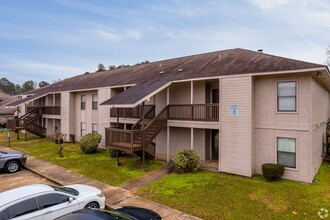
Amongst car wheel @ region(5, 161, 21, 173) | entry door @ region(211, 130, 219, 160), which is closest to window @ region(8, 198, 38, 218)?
car wheel @ region(5, 161, 21, 173)

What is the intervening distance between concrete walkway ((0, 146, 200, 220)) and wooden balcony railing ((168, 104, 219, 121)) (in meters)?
4.99

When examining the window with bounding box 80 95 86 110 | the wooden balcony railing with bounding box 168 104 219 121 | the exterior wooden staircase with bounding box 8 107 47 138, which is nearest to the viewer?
the wooden balcony railing with bounding box 168 104 219 121

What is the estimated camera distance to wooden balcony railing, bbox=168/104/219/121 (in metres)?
14.5

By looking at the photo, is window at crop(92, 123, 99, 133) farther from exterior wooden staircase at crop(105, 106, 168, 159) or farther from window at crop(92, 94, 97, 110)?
exterior wooden staircase at crop(105, 106, 168, 159)

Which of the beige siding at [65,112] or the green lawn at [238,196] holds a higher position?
the beige siding at [65,112]

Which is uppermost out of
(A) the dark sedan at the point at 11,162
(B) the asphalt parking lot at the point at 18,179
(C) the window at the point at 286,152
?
(C) the window at the point at 286,152

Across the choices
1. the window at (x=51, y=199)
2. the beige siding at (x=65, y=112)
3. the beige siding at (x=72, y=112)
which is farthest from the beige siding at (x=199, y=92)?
the beige siding at (x=65, y=112)

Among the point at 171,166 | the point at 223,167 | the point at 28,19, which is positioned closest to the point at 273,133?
the point at 223,167

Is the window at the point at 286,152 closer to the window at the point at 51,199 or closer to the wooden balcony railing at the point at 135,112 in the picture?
the wooden balcony railing at the point at 135,112

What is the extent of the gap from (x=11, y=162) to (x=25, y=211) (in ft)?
34.1

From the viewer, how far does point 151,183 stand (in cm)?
1236

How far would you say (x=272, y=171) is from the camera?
11859 millimetres

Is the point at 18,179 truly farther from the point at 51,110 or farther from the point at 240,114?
the point at 51,110

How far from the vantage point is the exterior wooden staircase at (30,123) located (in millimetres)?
27422
